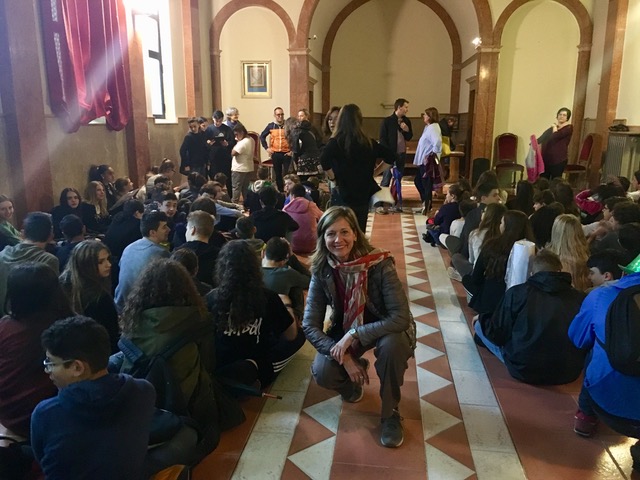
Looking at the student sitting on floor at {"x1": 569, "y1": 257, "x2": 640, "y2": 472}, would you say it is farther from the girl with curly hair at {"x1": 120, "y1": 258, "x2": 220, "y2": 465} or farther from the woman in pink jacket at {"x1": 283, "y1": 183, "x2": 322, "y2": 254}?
the woman in pink jacket at {"x1": 283, "y1": 183, "x2": 322, "y2": 254}

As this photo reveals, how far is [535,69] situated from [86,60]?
8315 millimetres

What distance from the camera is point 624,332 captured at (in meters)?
2.09

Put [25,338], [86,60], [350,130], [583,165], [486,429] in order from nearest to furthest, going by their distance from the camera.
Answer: [25,338] < [486,429] < [350,130] < [86,60] < [583,165]

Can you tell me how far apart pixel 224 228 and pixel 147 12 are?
17.2 ft

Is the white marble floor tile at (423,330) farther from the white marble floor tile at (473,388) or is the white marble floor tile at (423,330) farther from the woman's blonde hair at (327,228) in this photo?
the woman's blonde hair at (327,228)

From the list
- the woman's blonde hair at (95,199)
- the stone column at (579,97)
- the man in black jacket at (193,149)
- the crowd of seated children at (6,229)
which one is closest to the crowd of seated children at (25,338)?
the crowd of seated children at (6,229)

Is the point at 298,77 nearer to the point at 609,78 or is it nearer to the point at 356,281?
the point at 609,78

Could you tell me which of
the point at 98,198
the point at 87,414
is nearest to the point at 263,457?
the point at 87,414

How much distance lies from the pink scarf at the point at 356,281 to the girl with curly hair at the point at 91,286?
4.10 feet

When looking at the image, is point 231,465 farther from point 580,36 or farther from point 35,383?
point 580,36

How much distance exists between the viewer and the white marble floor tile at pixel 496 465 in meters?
2.27

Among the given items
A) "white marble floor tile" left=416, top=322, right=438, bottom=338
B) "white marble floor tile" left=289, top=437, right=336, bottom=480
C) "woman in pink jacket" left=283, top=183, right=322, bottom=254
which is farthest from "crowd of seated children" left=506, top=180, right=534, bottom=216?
"white marble floor tile" left=289, top=437, right=336, bottom=480

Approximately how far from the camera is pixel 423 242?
6.50 m

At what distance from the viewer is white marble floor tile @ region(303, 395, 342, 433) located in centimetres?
267
